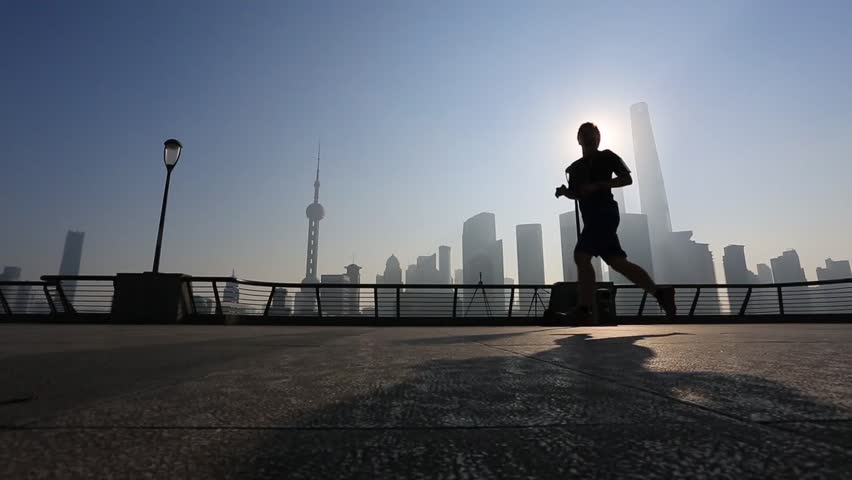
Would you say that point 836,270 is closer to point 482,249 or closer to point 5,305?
point 482,249

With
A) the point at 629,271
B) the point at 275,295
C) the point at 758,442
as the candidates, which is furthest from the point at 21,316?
the point at 758,442

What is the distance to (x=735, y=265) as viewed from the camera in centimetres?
10569

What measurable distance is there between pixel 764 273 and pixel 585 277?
167154mm

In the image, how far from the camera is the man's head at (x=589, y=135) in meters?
4.54

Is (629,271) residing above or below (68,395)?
above

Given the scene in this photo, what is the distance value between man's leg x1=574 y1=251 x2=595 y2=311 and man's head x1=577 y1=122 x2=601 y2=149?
1193mm

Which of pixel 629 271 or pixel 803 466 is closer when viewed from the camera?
pixel 803 466

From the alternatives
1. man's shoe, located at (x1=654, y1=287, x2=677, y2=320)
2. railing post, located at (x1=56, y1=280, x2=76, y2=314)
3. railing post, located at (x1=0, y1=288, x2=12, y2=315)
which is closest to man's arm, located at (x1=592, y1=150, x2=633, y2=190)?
man's shoe, located at (x1=654, y1=287, x2=677, y2=320)

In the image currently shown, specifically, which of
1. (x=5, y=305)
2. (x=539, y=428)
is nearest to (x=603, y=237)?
(x=539, y=428)

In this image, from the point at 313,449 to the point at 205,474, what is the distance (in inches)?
5.9

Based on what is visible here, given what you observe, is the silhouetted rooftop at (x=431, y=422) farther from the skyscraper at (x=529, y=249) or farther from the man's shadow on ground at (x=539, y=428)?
the skyscraper at (x=529, y=249)

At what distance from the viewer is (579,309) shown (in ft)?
15.2

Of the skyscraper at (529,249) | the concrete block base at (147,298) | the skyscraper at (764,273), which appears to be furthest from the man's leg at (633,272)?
the skyscraper at (764,273)

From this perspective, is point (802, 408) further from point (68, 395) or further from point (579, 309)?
point (579, 309)
